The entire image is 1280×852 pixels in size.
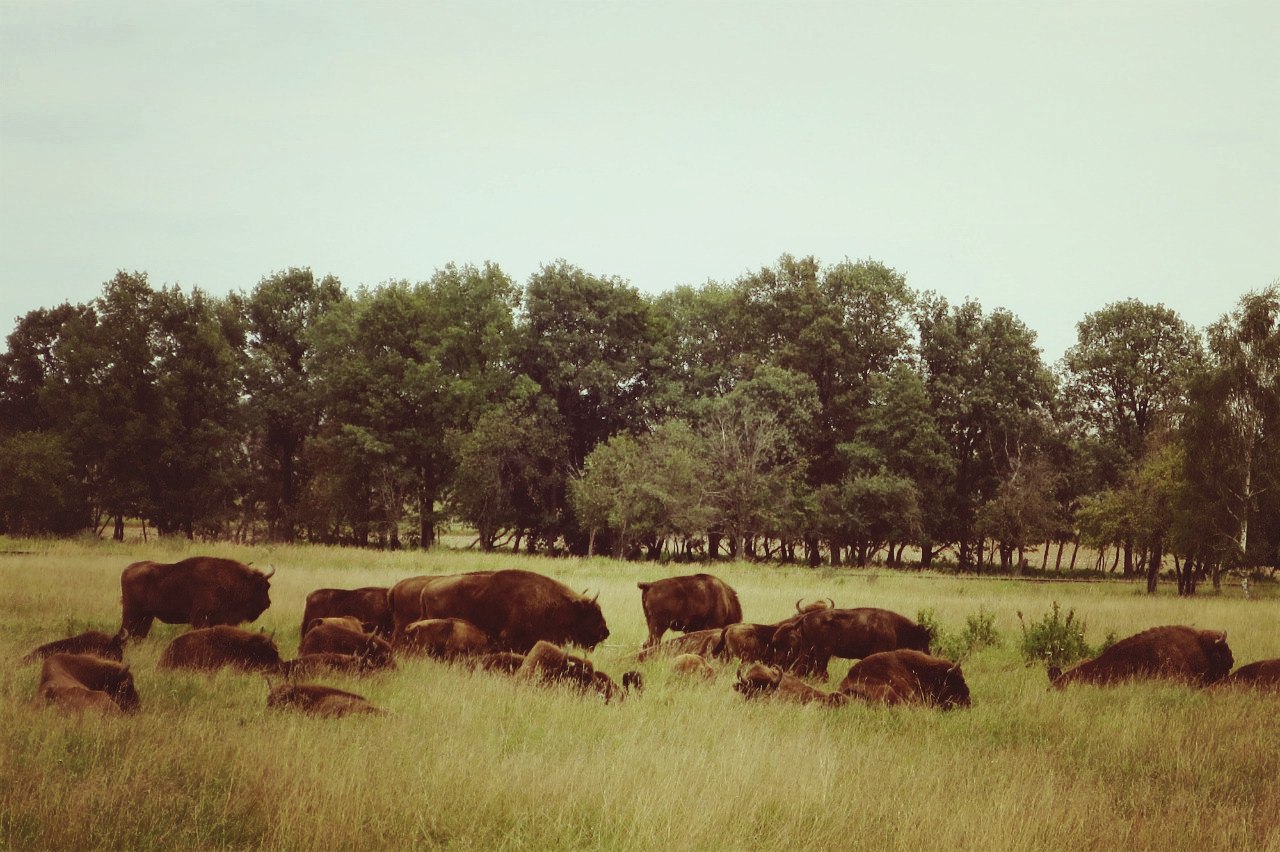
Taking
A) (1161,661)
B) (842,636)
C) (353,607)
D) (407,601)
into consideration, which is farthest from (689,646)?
(1161,661)

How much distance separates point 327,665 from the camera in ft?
30.5

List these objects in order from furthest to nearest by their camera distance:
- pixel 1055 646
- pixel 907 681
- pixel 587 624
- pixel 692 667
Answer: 1. pixel 1055 646
2. pixel 587 624
3. pixel 692 667
4. pixel 907 681

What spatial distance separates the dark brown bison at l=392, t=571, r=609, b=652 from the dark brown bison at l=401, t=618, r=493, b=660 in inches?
16.8

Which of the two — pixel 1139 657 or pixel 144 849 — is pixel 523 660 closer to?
pixel 144 849

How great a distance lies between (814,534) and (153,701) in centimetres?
4388

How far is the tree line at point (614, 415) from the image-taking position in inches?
1587

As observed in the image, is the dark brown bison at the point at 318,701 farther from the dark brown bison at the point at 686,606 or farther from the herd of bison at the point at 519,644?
the dark brown bison at the point at 686,606

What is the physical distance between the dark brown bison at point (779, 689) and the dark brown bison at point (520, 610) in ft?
8.78

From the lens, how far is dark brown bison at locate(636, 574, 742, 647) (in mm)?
13750

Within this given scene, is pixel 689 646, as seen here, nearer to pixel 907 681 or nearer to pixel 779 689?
pixel 779 689

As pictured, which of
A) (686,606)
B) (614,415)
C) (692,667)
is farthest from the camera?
(614,415)

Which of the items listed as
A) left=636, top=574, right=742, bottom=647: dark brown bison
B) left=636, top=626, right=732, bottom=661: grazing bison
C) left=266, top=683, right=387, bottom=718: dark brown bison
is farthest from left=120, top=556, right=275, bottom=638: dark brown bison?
left=636, top=574, right=742, bottom=647: dark brown bison

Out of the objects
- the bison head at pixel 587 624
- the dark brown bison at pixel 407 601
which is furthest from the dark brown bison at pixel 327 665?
the bison head at pixel 587 624

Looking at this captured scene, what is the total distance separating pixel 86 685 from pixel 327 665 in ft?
7.61
